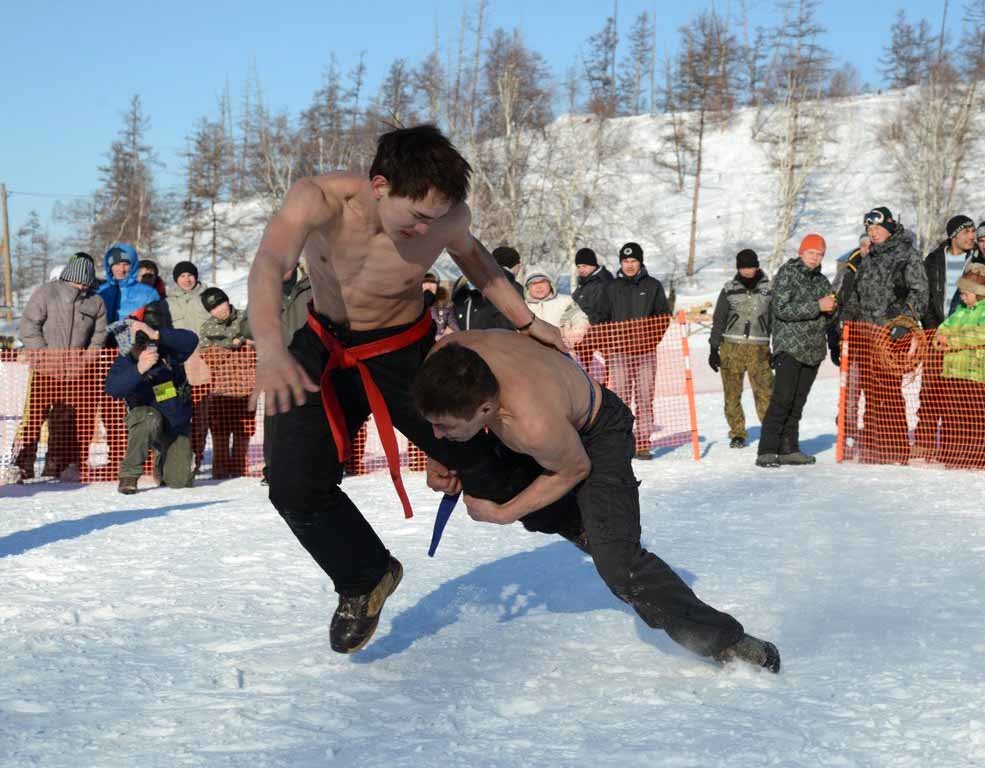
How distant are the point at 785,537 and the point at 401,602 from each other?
2.34 meters

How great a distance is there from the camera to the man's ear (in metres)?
3.55

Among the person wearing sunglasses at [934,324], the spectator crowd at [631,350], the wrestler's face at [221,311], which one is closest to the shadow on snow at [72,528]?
the spectator crowd at [631,350]

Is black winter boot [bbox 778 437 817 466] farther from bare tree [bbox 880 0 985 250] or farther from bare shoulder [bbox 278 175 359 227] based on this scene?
bare tree [bbox 880 0 985 250]

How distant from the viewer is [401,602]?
4.86 m

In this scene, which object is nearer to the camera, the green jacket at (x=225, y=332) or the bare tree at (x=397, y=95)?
the green jacket at (x=225, y=332)

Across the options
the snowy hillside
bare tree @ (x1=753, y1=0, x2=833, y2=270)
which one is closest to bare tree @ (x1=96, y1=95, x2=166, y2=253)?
the snowy hillside

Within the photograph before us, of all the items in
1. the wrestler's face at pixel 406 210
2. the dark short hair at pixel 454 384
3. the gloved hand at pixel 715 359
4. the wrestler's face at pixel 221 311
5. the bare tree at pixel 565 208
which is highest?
the bare tree at pixel 565 208

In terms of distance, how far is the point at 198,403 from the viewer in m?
8.91

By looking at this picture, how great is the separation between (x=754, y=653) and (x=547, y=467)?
96 centimetres

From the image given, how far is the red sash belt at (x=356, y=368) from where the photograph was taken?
3.74 m

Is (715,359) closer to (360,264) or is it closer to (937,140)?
(360,264)

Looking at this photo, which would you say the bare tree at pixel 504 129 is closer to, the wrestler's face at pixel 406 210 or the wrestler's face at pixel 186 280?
the wrestler's face at pixel 186 280

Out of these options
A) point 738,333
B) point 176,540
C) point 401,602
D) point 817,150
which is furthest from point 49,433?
point 817,150

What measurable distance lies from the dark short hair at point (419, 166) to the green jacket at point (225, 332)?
19.4ft
